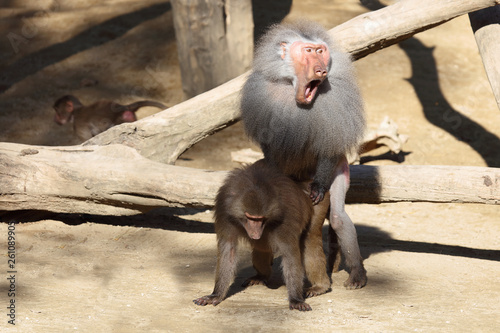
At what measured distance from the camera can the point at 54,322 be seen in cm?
355

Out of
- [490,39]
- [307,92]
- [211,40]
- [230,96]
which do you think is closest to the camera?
[307,92]

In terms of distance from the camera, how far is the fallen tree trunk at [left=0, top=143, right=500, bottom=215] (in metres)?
4.66

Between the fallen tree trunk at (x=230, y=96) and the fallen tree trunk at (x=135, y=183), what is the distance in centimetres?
29

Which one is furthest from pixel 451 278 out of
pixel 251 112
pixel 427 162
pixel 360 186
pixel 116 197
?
pixel 427 162

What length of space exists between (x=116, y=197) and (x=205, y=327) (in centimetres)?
171

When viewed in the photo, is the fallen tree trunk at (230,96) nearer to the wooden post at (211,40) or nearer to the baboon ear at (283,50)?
the baboon ear at (283,50)


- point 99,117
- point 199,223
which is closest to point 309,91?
point 199,223

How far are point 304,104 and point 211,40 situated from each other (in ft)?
13.8

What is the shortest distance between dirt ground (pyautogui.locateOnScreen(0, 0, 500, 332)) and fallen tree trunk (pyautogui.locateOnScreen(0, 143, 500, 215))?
1.05ft

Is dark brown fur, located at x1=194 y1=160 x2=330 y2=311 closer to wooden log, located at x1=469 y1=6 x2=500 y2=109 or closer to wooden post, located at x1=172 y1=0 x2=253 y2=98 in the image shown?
wooden log, located at x1=469 y1=6 x2=500 y2=109

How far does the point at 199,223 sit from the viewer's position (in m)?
5.88

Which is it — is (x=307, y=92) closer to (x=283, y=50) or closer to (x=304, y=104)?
(x=304, y=104)

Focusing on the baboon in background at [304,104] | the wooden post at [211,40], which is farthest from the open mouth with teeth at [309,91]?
the wooden post at [211,40]

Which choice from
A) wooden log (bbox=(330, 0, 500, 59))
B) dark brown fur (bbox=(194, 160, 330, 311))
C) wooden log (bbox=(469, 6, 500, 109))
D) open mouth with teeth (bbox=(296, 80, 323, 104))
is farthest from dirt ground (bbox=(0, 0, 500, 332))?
wooden log (bbox=(330, 0, 500, 59))
